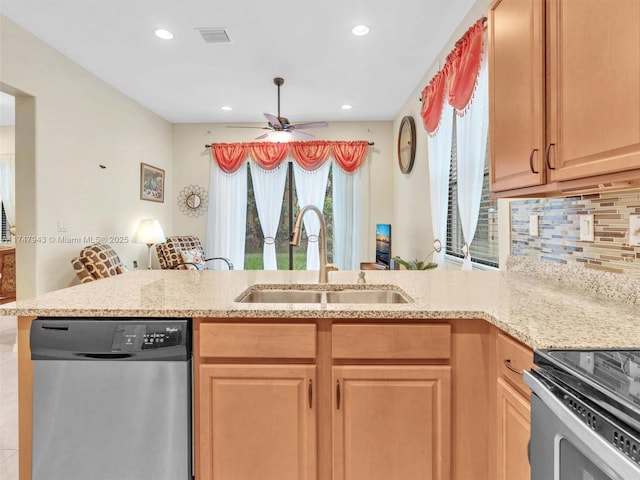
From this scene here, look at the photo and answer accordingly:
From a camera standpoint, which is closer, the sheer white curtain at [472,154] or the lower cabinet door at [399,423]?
the lower cabinet door at [399,423]

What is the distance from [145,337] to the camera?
131 centimetres

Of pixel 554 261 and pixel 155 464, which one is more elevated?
pixel 554 261

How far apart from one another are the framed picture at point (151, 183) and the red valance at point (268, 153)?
146 centimetres

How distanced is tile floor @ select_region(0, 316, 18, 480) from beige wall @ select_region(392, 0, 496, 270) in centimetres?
360

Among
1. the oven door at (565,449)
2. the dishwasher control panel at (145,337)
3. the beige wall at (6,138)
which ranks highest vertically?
the beige wall at (6,138)

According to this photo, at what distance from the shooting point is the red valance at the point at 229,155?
19.4 feet

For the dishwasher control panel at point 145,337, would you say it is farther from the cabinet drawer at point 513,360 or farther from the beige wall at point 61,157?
the beige wall at point 61,157

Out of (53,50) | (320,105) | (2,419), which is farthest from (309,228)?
(2,419)

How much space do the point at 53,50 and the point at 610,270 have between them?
455 centimetres

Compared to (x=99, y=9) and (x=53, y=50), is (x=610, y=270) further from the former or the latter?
(x=53, y=50)

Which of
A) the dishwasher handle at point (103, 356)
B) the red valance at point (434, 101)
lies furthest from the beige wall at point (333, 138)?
the dishwasher handle at point (103, 356)

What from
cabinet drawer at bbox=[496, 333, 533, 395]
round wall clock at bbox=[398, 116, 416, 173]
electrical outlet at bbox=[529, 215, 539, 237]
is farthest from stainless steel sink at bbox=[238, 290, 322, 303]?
round wall clock at bbox=[398, 116, 416, 173]

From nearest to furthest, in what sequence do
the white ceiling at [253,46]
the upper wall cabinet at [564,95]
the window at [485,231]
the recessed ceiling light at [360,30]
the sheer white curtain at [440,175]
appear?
the upper wall cabinet at [564,95] → the window at [485,231] → the white ceiling at [253,46] → the recessed ceiling light at [360,30] → the sheer white curtain at [440,175]

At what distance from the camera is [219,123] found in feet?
19.7
